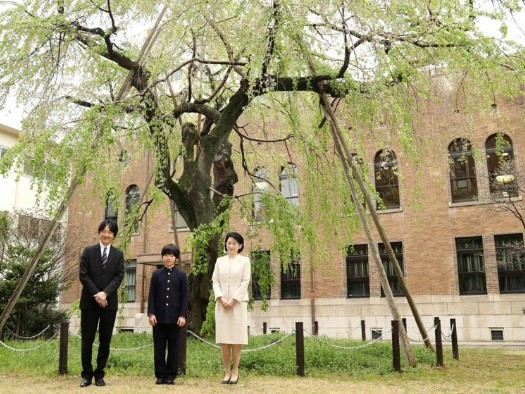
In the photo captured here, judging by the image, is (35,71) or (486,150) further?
(486,150)

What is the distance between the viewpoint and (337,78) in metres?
9.03

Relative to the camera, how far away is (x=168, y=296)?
5.91 meters

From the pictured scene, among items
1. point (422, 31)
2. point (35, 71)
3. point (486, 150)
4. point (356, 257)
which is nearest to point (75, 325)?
point (356, 257)

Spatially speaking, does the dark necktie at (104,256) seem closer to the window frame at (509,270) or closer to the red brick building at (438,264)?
the red brick building at (438,264)

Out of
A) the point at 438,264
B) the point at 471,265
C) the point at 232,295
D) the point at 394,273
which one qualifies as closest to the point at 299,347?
the point at 232,295

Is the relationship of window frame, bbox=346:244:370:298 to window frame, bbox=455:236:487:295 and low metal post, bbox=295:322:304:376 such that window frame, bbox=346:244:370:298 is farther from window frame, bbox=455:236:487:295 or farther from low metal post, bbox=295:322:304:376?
low metal post, bbox=295:322:304:376

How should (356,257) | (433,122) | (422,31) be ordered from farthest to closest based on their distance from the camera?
(356,257)
(433,122)
(422,31)

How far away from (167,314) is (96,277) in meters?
0.90

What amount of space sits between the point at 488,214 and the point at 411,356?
11091mm

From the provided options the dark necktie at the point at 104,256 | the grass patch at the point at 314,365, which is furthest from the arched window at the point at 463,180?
the dark necktie at the point at 104,256

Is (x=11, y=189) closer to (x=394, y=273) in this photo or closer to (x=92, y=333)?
(x=394, y=273)

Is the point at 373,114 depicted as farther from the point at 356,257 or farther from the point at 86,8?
the point at 356,257

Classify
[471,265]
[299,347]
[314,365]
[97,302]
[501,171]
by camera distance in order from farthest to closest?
1. [471,265]
2. [501,171]
3. [314,365]
4. [299,347]
5. [97,302]

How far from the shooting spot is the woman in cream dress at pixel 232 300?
5898 mm
